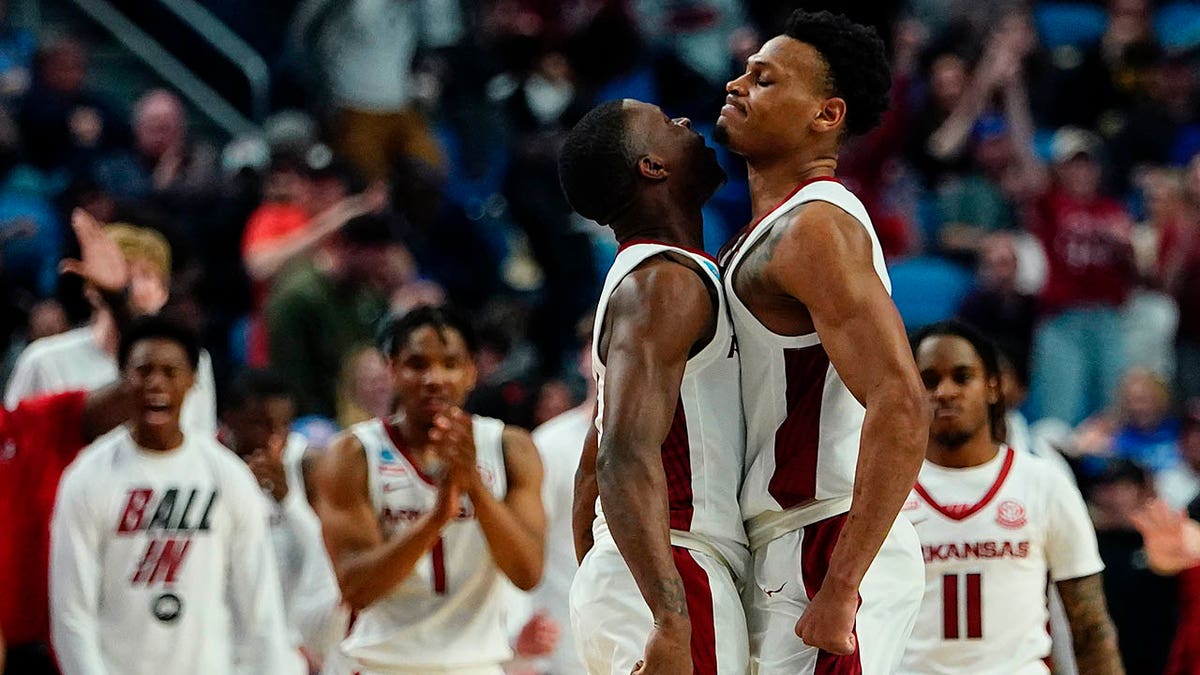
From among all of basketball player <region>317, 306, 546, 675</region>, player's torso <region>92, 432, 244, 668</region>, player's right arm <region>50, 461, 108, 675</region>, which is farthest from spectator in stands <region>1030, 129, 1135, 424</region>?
player's right arm <region>50, 461, 108, 675</region>

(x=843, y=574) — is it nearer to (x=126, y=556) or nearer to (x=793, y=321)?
(x=793, y=321)

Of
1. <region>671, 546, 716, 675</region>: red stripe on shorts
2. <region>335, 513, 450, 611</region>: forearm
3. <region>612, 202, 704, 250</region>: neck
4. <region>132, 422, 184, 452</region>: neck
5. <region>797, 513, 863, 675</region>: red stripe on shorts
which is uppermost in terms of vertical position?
<region>612, 202, 704, 250</region>: neck

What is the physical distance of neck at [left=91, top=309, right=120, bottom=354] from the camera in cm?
802

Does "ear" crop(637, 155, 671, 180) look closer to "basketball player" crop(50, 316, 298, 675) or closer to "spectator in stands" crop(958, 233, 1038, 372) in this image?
"basketball player" crop(50, 316, 298, 675)

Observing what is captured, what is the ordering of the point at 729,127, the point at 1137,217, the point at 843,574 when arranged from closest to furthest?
the point at 843,574, the point at 729,127, the point at 1137,217

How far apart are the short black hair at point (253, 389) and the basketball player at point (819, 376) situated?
14.3 feet

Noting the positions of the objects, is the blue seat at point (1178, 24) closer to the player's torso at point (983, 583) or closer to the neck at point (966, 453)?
the neck at point (966, 453)

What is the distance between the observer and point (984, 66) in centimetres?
1442

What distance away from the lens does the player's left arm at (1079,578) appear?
6105mm

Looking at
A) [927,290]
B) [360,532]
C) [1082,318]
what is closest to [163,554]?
[360,532]

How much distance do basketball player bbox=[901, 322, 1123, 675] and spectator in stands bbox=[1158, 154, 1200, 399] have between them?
6511mm

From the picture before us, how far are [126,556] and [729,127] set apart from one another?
3.38m

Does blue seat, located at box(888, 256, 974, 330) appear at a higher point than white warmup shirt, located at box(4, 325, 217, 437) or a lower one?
higher

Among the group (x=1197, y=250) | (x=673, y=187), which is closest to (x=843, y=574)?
(x=673, y=187)
